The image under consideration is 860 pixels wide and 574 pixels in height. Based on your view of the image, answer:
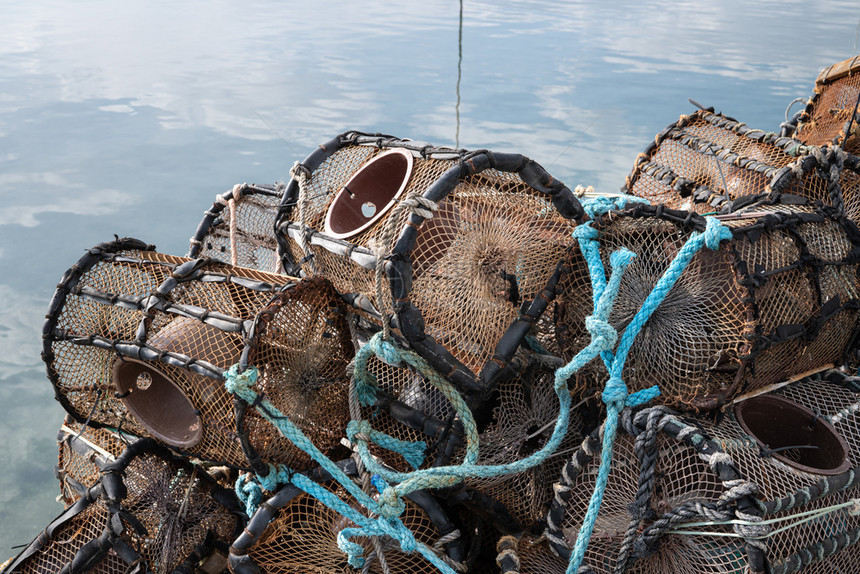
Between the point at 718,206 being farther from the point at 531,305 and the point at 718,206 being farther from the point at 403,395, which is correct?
the point at 403,395

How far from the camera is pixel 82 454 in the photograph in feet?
7.64

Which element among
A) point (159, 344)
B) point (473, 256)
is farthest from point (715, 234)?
point (159, 344)

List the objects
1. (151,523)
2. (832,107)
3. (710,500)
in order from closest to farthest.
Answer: (710,500)
(151,523)
(832,107)

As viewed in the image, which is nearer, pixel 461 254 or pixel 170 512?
pixel 461 254

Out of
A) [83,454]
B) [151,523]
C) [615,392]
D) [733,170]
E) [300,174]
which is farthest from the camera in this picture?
[733,170]

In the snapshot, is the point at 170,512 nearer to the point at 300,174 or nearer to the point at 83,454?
the point at 83,454

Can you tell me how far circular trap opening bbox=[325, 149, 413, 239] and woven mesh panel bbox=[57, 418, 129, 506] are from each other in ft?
3.12

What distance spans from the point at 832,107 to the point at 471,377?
6.29ft

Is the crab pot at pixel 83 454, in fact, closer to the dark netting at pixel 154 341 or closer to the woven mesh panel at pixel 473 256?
the dark netting at pixel 154 341

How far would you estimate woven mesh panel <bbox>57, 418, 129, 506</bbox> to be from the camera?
226cm

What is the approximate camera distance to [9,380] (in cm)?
439

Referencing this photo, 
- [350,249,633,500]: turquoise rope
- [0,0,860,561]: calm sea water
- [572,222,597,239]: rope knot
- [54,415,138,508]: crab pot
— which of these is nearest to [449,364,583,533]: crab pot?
[350,249,633,500]: turquoise rope

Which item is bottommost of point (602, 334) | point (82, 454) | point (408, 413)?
point (82, 454)

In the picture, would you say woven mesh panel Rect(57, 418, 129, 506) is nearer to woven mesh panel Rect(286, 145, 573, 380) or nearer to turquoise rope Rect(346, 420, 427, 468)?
turquoise rope Rect(346, 420, 427, 468)
